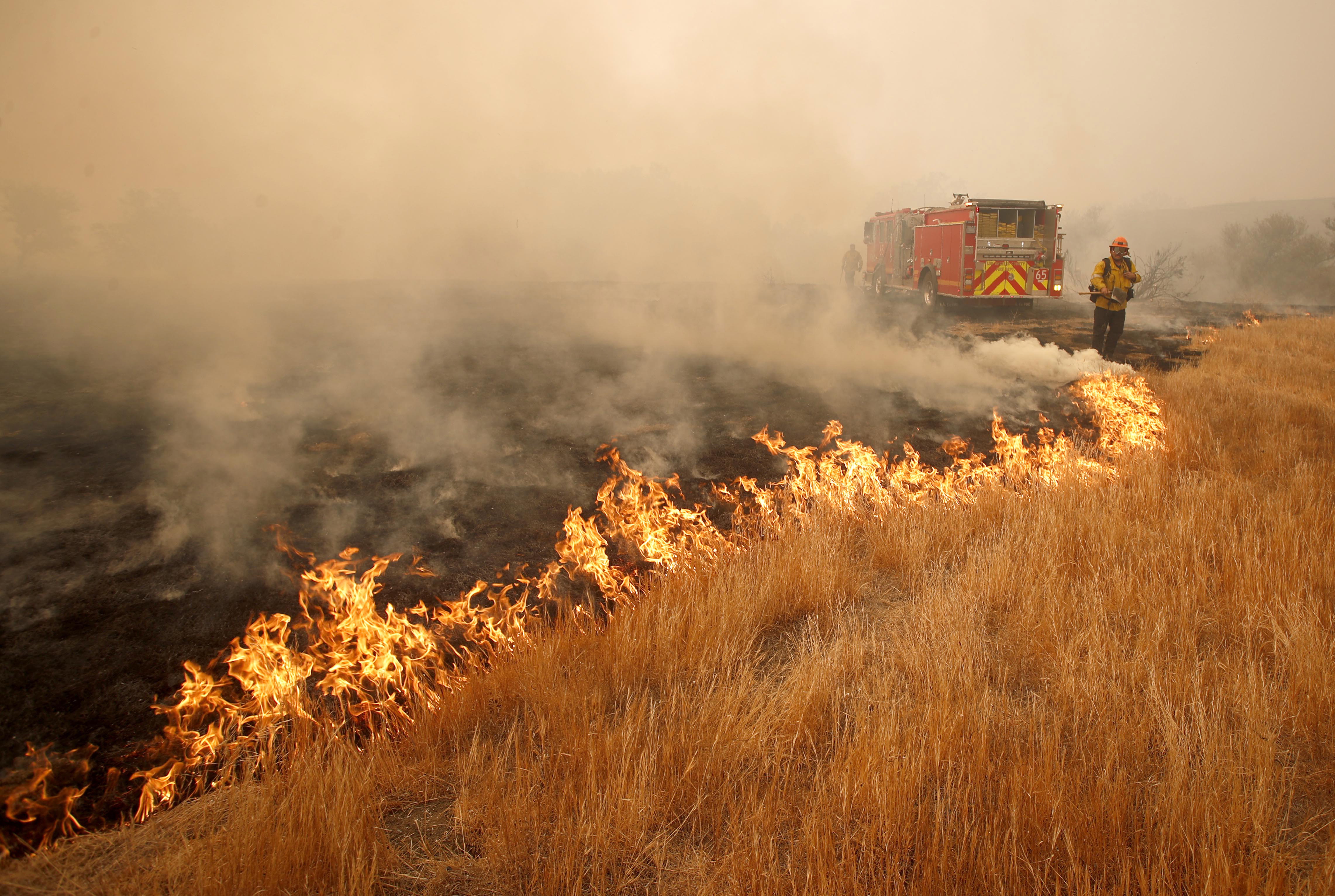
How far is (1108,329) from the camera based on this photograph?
1009 centimetres

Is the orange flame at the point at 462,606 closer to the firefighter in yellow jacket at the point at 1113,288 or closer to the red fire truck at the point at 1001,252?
the firefighter in yellow jacket at the point at 1113,288

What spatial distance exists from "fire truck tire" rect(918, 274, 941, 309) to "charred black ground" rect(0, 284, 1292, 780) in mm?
5501

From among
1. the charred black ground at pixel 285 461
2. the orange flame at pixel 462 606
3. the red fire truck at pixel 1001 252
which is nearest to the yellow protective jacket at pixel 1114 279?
the charred black ground at pixel 285 461

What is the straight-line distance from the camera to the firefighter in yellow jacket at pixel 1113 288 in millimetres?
9289

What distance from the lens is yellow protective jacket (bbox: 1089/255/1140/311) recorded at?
928cm

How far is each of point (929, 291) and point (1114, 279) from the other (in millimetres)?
6541

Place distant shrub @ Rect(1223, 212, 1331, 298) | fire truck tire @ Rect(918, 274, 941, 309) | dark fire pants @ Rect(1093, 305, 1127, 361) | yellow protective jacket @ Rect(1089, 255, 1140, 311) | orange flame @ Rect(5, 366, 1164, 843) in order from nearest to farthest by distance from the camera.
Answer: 1. orange flame @ Rect(5, 366, 1164, 843)
2. yellow protective jacket @ Rect(1089, 255, 1140, 311)
3. dark fire pants @ Rect(1093, 305, 1127, 361)
4. fire truck tire @ Rect(918, 274, 941, 309)
5. distant shrub @ Rect(1223, 212, 1331, 298)

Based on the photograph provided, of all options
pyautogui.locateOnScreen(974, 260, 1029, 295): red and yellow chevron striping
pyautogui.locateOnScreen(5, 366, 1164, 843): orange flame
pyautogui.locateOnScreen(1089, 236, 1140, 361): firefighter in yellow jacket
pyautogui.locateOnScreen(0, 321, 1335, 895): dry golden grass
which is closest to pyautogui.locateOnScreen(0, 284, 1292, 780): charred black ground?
pyautogui.locateOnScreen(5, 366, 1164, 843): orange flame

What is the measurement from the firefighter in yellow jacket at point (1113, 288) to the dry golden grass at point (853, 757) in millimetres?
6483

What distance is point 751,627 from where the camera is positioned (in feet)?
11.1

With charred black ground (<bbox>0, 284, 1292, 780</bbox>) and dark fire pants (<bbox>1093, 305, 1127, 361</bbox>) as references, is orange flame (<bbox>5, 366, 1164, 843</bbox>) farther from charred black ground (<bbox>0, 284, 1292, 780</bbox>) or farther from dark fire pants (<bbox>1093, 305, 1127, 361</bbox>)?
dark fire pants (<bbox>1093, 305, 1127, 361</bbox>)

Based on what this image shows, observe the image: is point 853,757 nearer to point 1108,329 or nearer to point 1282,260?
point 1108,329

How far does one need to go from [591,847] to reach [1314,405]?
9344mm

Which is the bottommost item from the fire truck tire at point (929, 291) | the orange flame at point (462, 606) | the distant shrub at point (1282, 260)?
the orange flame at point (462, 606)
